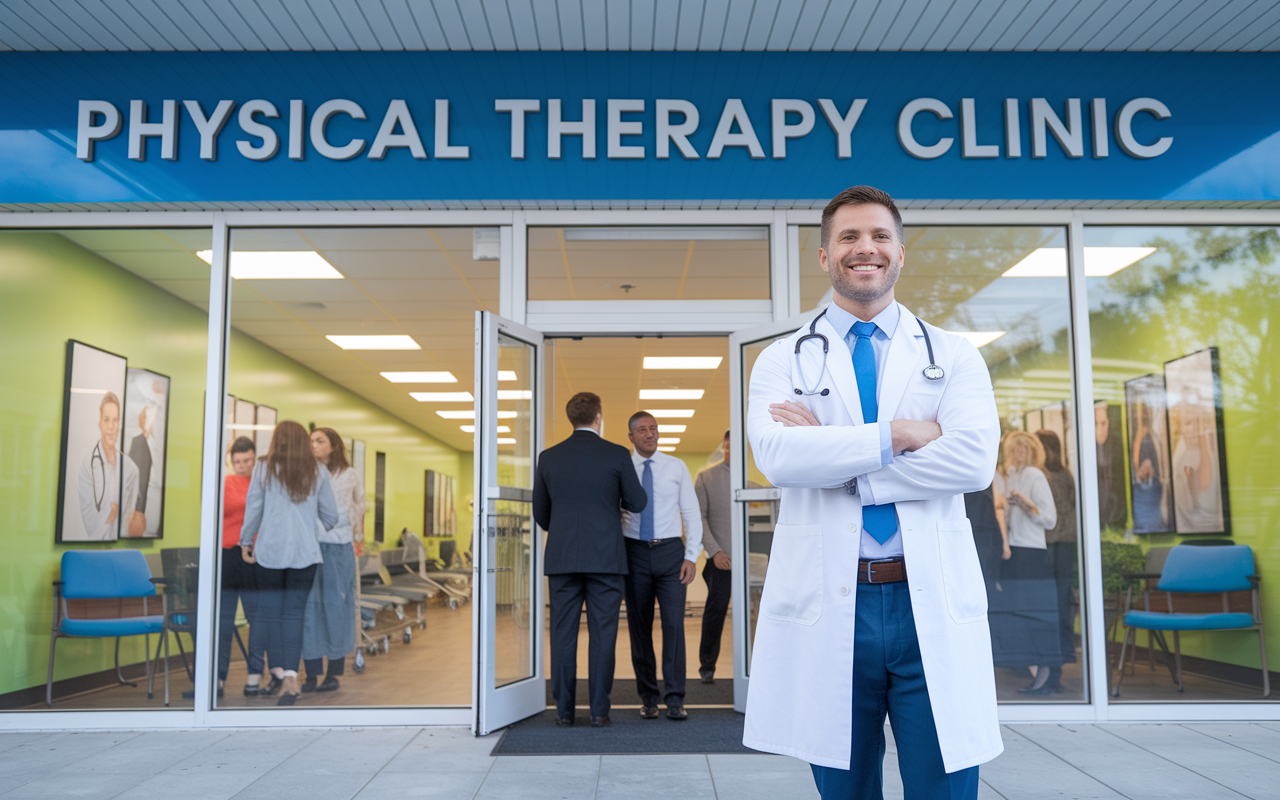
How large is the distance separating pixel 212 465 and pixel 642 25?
3161 mm

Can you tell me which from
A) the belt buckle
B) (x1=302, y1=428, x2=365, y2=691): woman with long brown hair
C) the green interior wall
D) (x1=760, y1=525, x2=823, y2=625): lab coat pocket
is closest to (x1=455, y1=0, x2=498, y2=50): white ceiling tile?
the green interior wall

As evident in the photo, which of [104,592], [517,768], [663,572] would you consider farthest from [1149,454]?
[104,592]

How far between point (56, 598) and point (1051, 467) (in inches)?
208

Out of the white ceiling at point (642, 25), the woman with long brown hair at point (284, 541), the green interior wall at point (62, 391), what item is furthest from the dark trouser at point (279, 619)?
the white ceiling at point (642, 25)

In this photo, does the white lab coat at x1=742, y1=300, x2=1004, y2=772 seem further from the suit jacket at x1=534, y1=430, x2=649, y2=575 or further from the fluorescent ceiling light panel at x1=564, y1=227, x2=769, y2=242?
the fluorescent ceiling light panel at x1=564, y1=227, x2=769, y2=242

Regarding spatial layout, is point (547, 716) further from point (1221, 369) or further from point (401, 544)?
point (1221, 369)

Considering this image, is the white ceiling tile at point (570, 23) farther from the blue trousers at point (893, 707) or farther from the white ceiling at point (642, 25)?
the blue trousers at point (893, 707)

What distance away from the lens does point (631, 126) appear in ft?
15.5

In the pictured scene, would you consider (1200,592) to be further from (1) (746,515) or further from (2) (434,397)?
(2) (434,397)

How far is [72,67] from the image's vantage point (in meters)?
4.71

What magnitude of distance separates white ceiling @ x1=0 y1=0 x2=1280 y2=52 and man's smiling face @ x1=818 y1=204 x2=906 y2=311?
3.04 meters

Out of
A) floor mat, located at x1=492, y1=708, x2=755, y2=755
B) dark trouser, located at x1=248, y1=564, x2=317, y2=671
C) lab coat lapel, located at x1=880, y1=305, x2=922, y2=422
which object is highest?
lab coat lapel, located at x1=880, y1=305, x2=922, y2=422

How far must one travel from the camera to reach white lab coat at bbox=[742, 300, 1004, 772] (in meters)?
1.54

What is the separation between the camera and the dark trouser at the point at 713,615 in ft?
19.9
